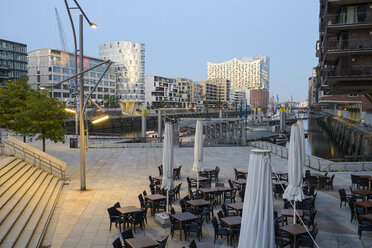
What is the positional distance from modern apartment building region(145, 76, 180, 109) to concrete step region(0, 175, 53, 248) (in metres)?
139

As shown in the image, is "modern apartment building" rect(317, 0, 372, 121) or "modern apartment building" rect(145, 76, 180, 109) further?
"modern apartment building" rect(145, 76, 180, 109)

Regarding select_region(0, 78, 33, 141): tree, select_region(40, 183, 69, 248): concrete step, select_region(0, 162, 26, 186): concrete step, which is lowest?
select_region(40, 183, 69, 248): concrete step

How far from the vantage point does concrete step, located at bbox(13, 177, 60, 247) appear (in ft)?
32.4

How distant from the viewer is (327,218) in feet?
42.6

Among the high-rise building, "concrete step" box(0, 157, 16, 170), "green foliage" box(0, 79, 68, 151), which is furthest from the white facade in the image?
"concrete step" box(0, 157, 16, 170)

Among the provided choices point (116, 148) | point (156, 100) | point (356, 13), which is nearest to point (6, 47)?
point (156, 100)

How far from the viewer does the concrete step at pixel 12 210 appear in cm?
1005

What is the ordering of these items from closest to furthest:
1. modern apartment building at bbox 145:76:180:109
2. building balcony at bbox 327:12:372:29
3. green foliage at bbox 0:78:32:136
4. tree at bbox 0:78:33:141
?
1. tree at bbox 0:78:33:141
2. green foliage at bbox 0:78:32:136
3. building balcony at bbox 327:12:372:29
4. modern apartment building at bbox 145:76:180:109

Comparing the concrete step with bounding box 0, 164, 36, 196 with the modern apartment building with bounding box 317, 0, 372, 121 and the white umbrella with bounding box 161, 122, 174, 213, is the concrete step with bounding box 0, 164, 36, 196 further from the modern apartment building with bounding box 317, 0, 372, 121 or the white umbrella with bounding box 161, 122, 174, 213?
the modern apartment building with bounding box 317, 0, 372, 121

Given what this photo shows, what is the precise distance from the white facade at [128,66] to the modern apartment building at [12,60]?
95.4 feet

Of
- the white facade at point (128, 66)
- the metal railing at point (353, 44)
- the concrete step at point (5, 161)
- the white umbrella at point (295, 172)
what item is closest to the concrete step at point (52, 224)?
the concrete step at point (5, 161)

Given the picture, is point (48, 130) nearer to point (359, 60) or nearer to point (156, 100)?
point (359, 60)

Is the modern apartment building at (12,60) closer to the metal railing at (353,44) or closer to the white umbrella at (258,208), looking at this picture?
the metal railing at (353,44)

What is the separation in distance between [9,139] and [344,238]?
19.1m
